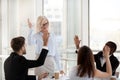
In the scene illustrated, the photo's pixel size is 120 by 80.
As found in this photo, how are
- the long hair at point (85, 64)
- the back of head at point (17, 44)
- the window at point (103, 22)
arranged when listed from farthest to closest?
the window at point (103, 22)
the back of head at point (17, 44)
the long hair at point (85, 64)

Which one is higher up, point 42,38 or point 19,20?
point 19,20

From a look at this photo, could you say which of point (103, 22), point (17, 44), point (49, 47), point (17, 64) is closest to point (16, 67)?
point (17, 64)

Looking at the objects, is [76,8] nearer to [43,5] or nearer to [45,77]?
[43,5]

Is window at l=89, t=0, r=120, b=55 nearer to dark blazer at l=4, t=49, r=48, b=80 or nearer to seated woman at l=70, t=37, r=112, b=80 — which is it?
seated woman at l=70, t=37, r=112, b=80

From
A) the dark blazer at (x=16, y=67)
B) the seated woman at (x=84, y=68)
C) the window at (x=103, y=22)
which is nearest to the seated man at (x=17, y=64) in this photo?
the dark blazer at (x=16, y=67)

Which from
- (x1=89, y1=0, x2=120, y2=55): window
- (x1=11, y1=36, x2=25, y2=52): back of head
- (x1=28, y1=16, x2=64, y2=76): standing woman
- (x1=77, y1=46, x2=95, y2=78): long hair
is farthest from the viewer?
(x1=89, y1=0, x2=120, y2=55): window

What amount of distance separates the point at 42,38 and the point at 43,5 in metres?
1.46

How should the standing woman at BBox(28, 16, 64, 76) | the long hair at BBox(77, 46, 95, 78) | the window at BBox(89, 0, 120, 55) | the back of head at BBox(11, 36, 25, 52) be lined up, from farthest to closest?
the window at BBox(89, 0, 120, 55), the standing woman at BBox(28, 16, 64, 76), the back of head at BBox(11, 36, 25, 52), the long hair at BBox(77, 46, 95, 78)

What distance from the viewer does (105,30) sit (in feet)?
13.8

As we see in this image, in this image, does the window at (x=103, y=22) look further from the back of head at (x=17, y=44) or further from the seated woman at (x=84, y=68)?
the back of head at (x=17, y=44)

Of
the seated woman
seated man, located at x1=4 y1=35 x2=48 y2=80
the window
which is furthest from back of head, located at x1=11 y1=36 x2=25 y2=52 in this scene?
the window

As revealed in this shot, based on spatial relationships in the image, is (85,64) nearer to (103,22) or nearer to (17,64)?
(17,64)

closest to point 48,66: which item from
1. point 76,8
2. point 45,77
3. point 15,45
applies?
point 45,77

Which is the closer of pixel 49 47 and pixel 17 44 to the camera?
pixel 17 44
